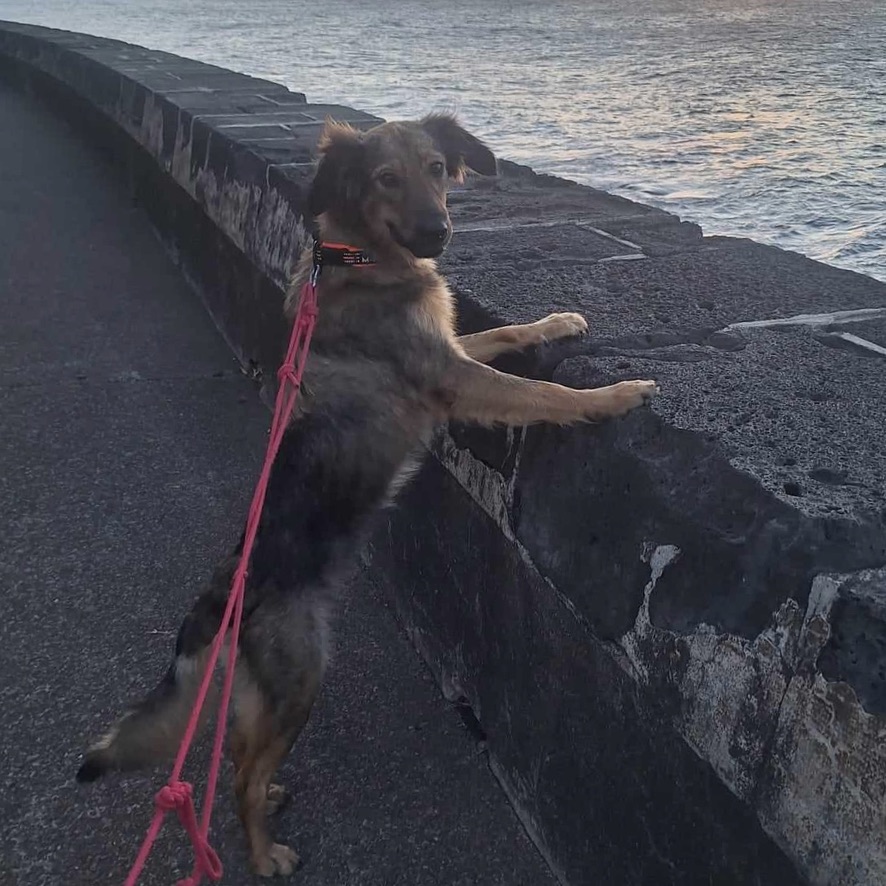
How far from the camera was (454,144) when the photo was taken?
379 cm

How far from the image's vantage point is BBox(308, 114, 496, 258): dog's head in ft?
11.0

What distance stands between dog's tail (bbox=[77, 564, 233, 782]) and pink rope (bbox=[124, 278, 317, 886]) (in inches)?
3.2

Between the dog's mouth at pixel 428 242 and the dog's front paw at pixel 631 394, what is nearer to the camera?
the dog's front paw at pixel 631 394

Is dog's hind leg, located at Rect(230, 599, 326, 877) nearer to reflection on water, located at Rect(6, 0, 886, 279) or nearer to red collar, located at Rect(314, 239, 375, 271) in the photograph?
red collar, located at Rect(314, 239, 375, 271)

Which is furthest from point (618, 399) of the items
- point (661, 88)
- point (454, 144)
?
point (661, 88)

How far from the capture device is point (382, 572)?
380 cm

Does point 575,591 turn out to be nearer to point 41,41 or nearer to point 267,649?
point 267,649

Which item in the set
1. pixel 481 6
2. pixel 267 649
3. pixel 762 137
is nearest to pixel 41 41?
pixel 762 137

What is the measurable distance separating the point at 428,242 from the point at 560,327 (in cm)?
57

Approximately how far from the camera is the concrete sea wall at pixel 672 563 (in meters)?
1.72

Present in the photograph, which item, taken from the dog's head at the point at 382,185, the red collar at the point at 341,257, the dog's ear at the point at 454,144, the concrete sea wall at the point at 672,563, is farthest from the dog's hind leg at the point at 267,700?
the dog's ear at the point at 454,144

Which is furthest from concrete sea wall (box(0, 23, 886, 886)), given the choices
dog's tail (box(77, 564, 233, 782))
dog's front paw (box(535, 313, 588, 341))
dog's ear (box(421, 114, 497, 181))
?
dog's tail (box(77, 564, 233, 782))

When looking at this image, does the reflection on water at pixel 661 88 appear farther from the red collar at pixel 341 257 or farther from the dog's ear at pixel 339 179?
the red collar at pixel 341 257

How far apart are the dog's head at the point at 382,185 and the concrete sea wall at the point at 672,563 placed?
0.31 meters
